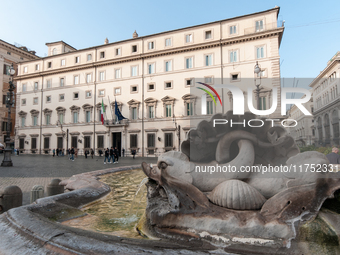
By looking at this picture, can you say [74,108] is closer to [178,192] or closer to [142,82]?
[142,82]

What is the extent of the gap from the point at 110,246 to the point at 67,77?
40.1 metres

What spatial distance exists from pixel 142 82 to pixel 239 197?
31.4 metres

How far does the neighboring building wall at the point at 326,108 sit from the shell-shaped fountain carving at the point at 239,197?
4.44ft

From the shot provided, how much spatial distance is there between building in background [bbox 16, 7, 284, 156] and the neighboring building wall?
22.0 m

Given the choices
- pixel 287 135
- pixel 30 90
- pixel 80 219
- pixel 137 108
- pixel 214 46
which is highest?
pixel 214 46

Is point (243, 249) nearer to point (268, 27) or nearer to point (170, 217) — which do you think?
point (170, 217)

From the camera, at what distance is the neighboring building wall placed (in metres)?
3.17

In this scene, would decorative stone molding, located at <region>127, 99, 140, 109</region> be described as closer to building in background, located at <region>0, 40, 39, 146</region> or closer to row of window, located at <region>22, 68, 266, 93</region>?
row of window, located at <region>22, 68, 266, 93</region>

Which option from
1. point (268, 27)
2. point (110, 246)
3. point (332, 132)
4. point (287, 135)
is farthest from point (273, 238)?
point (268, 27)

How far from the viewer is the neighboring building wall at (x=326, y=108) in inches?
125

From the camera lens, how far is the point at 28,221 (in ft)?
7.62

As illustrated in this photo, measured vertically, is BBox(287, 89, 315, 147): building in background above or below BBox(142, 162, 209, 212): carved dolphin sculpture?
above

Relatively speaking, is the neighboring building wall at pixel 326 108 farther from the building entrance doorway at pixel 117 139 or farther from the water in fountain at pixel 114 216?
the building entrance doorway at pixel 117 139

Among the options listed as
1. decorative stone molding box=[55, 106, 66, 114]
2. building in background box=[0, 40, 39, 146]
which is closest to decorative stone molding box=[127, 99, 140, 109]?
decorative stone molding box=[55, 106, 66, 114]
